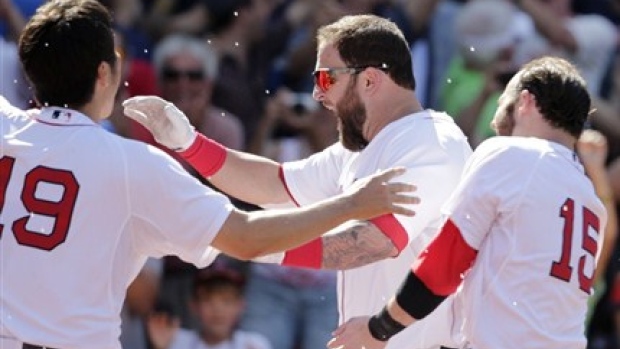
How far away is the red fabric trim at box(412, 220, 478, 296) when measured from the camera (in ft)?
16.8

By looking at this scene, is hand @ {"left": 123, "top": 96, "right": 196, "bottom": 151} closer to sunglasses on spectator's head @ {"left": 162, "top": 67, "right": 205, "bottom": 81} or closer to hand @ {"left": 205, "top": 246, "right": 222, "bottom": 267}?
hand @ {"left": 205, "top": 246, "right": 222, "bottom": 267}

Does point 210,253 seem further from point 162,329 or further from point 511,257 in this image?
point 162,329

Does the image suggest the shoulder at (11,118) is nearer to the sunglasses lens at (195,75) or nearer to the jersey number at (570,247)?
the jersey number at (570,247)

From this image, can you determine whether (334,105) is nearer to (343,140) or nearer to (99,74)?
(343,140)

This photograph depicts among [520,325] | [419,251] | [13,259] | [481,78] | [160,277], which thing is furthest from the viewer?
[481,78]

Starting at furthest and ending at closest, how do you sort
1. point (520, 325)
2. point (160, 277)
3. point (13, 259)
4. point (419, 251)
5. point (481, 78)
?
point (481, 78)
point (160, 277)
point (419, 251)
point (520, 325)
point (13, 259)

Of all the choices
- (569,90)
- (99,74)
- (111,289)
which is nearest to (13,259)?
(111,289)

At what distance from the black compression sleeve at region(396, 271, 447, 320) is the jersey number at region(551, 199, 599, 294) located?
15.9 inches

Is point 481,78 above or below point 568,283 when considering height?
below

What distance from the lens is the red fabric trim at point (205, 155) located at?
21.0 feet

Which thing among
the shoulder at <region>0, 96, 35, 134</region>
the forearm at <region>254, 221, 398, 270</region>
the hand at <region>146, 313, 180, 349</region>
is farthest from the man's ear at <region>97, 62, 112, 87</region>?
the hand at <region>146, 313, 180, 349</region>

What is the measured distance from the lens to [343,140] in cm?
606

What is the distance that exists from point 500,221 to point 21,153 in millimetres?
1583

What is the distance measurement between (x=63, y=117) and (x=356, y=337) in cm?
125
